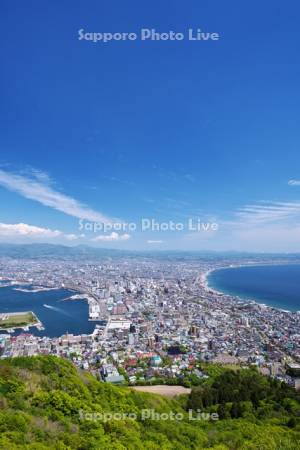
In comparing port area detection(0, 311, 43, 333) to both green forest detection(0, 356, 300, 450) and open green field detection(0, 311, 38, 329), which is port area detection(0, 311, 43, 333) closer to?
open green field detection(0, 311, 38, 329)

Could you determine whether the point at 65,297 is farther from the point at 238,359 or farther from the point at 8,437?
the point at 8,437

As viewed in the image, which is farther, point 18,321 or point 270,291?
point 270,291

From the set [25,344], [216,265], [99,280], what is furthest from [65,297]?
[216,265]

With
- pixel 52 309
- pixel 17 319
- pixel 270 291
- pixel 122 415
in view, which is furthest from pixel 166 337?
pixel 270 291

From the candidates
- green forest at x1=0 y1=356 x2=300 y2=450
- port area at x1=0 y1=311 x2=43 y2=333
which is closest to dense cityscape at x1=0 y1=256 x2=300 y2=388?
port area at x1=0 y1=311 x2=43 y2=333

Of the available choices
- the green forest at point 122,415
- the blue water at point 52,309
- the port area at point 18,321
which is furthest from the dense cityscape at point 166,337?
Answer: the green forest at point 122,415

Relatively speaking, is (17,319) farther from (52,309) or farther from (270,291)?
(270,291)

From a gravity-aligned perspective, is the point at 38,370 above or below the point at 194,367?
above
